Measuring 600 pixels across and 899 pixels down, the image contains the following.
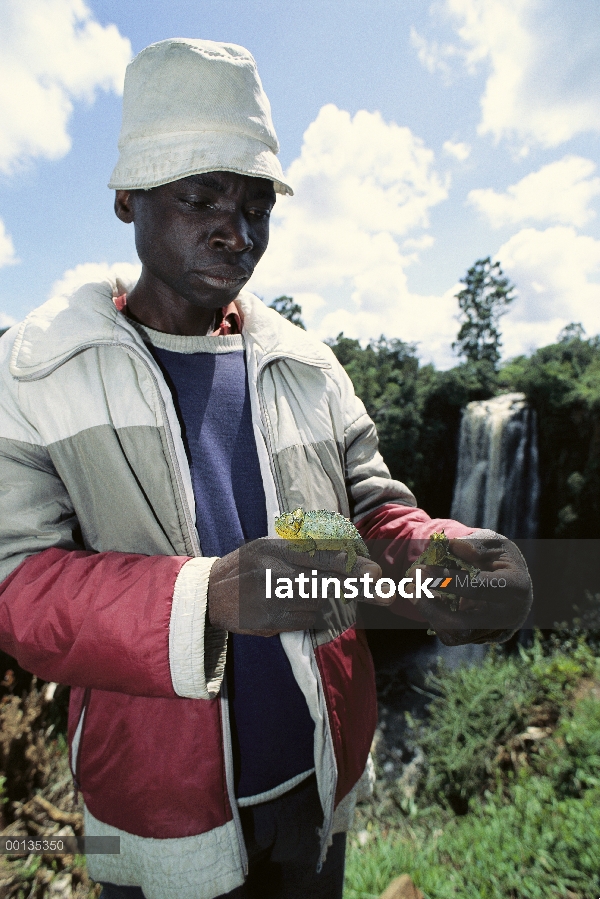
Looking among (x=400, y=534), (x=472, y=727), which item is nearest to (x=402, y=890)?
(x=400, y=534)

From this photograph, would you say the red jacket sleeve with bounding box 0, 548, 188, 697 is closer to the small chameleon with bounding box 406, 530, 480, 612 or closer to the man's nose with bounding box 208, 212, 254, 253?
the small chameleon with bounding box 406, 530, 480, 612

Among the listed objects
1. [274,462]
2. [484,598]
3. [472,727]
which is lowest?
[472,727]

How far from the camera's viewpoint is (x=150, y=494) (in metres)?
1.39

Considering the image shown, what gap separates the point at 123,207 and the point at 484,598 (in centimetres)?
152

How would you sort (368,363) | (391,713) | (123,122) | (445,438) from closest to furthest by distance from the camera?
(123,122), (391,713), (445,438), (368,363)

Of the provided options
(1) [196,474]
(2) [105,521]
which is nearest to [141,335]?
(1) [196,474]

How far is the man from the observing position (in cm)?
115

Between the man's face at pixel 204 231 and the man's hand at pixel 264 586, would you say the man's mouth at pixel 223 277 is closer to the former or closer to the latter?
the man's face at pixel 204 231

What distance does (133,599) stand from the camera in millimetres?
1141

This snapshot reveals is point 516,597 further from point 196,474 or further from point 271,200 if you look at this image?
point 271,200

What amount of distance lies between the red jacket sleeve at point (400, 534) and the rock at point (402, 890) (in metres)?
2.85

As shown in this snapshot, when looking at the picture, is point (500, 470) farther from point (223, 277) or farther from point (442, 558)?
point (223, 277)

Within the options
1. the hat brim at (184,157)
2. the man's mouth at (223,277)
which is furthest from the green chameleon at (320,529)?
the hat brim at (184,157)

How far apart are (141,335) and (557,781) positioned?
5.48 meters
